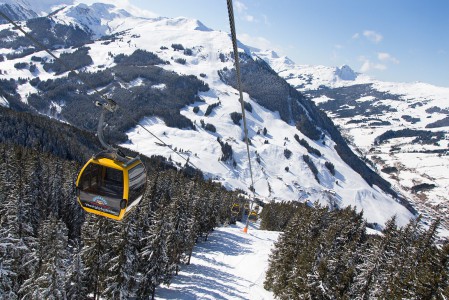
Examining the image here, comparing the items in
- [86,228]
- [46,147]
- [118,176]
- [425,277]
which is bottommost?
[46,147]

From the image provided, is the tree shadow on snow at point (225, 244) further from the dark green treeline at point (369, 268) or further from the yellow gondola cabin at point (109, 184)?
the yellow gondola cabin at point (109, 184)

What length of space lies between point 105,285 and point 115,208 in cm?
2241

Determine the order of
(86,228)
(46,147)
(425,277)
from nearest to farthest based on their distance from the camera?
(425,277) → (86,228) → (46,147)

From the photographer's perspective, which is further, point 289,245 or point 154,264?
point 289,245

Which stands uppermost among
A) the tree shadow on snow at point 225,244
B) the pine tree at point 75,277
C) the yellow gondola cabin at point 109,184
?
the yellow gondola cabin at point 109,184

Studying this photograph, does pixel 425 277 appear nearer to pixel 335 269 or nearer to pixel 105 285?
pixel 335 269

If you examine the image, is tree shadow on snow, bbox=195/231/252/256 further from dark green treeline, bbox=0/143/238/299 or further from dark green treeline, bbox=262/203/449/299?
dark green treeline, bbox=262/203/449/299

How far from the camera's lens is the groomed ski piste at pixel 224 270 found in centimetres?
4759

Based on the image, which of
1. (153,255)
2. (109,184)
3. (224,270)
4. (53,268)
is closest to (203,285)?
(224,270)

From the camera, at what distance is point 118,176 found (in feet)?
48.7

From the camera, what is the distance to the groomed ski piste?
4759cm

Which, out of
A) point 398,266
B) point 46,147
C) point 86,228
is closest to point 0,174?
point 86,228

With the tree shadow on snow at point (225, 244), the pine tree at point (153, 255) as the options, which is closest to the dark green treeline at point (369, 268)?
the pine tree at point (153, 255)


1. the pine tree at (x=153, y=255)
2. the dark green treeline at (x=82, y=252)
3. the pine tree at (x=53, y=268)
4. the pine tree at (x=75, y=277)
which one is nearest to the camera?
the pine tree at (x=53, y=268)
